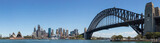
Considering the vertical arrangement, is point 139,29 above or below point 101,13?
below

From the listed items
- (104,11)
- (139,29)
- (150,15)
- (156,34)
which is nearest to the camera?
(156,34)

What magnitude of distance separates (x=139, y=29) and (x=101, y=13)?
51141mm

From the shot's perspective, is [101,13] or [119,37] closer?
[119,37]

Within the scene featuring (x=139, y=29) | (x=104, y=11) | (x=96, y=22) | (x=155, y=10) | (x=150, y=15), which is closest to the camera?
(x=150, y=15)

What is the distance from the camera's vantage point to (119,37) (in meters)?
104

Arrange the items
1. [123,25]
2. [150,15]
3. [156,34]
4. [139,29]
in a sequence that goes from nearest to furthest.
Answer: [156,34] < [150,15] < [139,29] < [123,25]

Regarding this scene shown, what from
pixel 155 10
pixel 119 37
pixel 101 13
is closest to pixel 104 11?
pixel 101 13

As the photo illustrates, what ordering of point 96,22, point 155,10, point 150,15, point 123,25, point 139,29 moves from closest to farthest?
point 150,15 < point 155,10 < point 139,29 < point 123,25 < point 96,22

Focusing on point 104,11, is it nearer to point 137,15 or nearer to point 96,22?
point 96,22

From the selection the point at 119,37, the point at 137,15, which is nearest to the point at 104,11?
the point at 119,37

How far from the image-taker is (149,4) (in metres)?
76.4

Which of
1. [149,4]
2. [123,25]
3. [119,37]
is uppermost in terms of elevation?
[149,4]

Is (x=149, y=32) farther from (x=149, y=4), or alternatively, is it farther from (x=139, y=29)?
(x=139, y=29)

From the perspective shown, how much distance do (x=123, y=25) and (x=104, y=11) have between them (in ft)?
118
